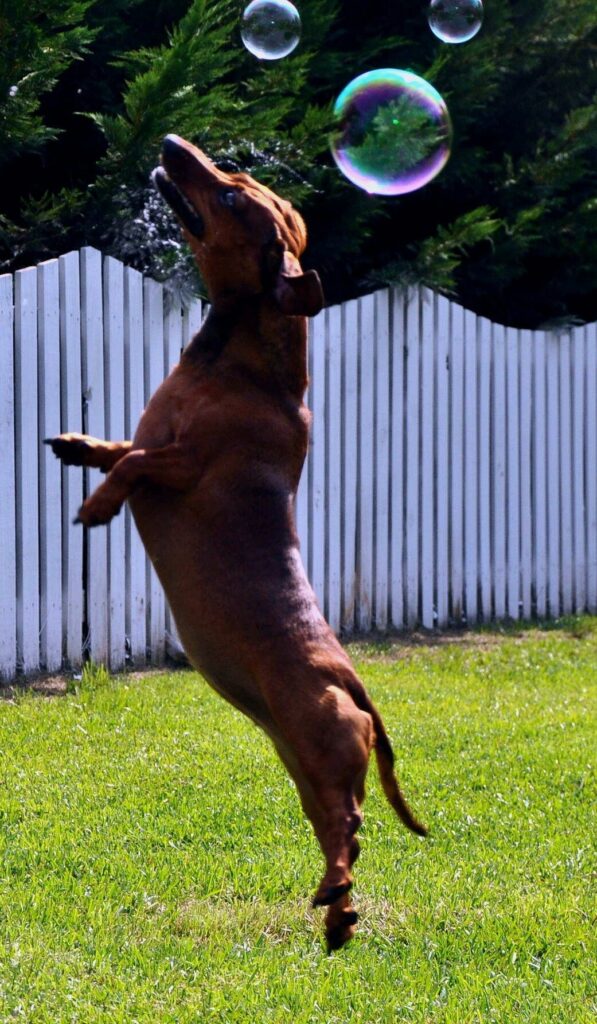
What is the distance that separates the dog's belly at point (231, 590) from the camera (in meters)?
2.62

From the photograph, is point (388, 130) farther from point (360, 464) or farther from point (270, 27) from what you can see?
point (360, 464)

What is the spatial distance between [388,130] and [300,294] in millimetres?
1805

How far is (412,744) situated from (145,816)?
1700 mm

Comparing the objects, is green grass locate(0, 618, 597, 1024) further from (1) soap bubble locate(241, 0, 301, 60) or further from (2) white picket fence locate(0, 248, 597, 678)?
(1) soap bubble locate(241, 0, 301, 60)

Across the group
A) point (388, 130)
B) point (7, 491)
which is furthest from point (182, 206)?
point (7, 491)

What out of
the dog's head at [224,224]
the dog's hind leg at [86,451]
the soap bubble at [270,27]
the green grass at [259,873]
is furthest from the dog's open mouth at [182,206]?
the green grass at [259,873]

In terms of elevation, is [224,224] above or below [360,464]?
above

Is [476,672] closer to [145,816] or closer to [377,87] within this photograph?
[145,816]

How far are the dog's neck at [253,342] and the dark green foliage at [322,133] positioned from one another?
3812mm

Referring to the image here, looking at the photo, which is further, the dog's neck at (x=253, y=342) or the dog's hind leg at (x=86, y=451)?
the dog's neck at (x=253, y=342)

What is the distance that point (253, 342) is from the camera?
2.82 metres

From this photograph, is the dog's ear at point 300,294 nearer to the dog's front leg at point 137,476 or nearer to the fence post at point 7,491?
the dog's front leg at point 137,476

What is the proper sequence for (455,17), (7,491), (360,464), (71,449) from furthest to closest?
(360,464)
(7,491)
(455,17)
(71,449)

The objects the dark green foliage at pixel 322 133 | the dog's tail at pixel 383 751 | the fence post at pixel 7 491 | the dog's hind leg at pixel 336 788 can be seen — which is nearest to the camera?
the dog's hind leg at pixel 336 788
